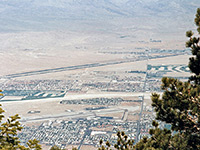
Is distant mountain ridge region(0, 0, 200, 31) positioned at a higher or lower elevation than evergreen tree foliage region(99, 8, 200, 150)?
higher

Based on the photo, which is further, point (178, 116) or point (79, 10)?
point (79, 10)

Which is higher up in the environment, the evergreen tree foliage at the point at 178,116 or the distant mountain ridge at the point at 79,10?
the distant mountain ridge at the point at 79,10

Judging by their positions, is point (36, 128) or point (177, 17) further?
point (177, 17)

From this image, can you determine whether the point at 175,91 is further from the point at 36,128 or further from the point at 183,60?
the point at 183,60

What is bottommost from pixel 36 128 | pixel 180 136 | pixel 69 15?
pixel 36 128

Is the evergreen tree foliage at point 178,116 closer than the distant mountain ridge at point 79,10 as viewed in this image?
Yes

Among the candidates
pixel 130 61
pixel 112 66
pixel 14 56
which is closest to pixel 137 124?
pixel 112 66

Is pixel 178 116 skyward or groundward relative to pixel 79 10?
groundward

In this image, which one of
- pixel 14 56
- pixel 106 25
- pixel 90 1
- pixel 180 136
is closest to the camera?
pixel 180 136
